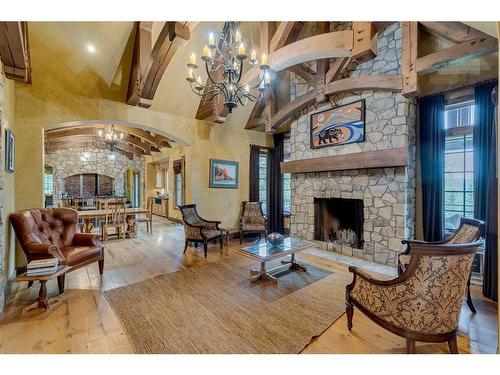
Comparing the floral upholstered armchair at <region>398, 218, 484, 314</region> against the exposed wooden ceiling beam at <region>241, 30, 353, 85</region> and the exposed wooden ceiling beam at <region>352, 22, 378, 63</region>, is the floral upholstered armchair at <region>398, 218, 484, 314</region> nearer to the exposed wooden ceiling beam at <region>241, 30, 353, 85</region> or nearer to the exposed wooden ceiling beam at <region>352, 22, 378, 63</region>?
the exposed wooden ceiling beam at <region>352, 22, 378, 63</region>

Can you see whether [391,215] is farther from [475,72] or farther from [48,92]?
[48,92]

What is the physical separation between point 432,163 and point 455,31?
5.85 feet

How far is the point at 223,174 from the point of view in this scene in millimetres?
5875

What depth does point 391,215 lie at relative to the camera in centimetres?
388

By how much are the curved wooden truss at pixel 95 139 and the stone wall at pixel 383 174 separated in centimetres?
512

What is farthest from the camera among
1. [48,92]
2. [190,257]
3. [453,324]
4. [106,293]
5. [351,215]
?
[351,215]

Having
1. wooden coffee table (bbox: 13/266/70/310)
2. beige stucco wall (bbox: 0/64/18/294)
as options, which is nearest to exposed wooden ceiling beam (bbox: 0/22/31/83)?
beige stucco wall (bbox: 0/64/18/294)

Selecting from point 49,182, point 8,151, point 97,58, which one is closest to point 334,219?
point 97,58

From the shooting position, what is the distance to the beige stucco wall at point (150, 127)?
355 cm

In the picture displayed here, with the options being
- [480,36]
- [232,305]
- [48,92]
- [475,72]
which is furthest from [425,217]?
[48,92]

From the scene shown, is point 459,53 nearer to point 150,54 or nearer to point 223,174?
point 150,54

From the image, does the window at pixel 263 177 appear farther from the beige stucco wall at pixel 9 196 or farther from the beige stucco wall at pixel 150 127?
the beige stucco wall at pixel 9 196
